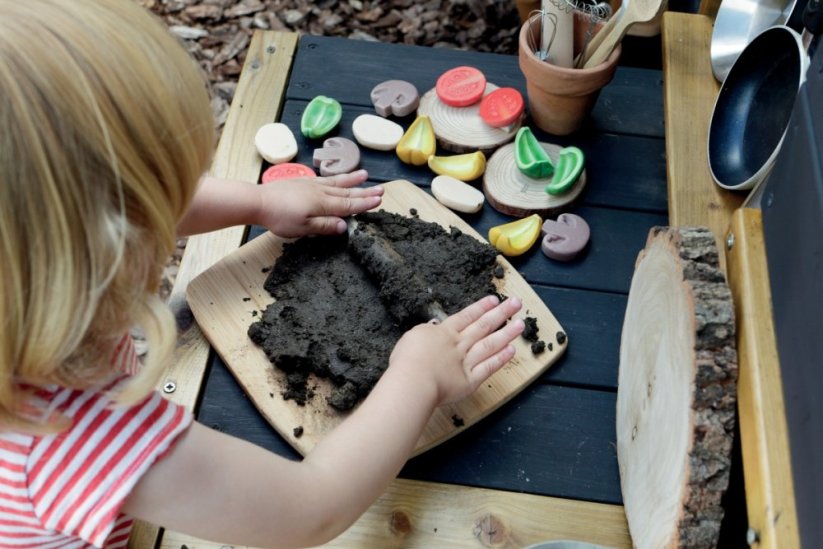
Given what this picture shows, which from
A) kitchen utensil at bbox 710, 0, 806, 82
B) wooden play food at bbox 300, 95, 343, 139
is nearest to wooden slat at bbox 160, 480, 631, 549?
wooden play food at bbox 300, 95, 343, 139

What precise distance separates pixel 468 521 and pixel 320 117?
26.1 inches

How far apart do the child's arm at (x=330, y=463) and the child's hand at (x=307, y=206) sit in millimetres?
226

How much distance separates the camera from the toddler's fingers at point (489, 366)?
0.91 m

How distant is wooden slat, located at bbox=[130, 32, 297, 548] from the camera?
1.01m

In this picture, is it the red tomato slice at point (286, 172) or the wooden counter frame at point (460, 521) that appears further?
the red tomato slice at point (286, 172)

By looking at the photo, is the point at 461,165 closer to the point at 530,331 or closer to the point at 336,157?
the point at 336,157

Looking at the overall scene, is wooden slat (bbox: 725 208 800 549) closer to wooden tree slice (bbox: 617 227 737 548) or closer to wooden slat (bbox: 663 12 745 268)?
wooden tree slice (bbox: 617 227 737 548)

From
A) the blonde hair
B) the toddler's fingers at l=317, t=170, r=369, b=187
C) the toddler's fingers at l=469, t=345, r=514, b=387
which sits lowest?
the toddler's fingers at l=469, t=345, r=514, b=387

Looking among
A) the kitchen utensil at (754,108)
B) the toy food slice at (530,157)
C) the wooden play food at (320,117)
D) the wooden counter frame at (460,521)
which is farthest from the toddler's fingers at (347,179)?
the kitchen utensil at (754,108)

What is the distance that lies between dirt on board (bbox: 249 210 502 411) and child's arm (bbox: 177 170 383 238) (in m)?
0.03

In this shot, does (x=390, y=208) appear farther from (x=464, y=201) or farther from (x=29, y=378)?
(x=29, y=378)

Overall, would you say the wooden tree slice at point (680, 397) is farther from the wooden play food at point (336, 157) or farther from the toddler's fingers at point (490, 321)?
the wooden play food at point (336, 157)

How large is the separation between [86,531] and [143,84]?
0.35m

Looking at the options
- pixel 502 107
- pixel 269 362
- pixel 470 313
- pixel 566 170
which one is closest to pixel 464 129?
pixel 502 107
